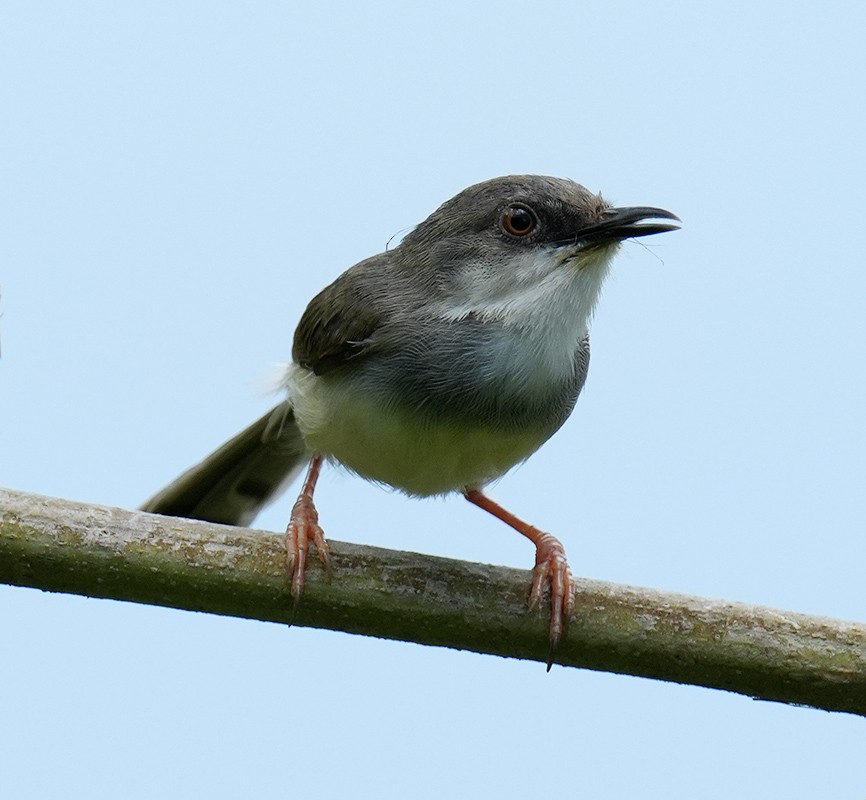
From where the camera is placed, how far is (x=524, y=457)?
453 cm

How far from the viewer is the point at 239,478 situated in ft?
19.0

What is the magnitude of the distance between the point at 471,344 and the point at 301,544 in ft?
2.99

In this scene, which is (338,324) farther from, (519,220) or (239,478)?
(239,478)

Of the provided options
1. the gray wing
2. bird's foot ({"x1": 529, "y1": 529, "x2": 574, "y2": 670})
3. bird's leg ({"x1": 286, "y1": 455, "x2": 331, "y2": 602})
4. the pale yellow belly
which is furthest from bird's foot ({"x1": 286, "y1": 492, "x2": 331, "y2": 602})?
the gray wing

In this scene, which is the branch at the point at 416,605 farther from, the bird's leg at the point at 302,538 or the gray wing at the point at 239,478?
the gray wing at the point at 239,478

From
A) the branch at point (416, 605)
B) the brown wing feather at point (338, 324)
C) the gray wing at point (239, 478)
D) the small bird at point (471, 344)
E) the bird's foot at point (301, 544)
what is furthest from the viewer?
the gray wing at point (239, 478)

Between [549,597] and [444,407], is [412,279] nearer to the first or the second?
[444,407]

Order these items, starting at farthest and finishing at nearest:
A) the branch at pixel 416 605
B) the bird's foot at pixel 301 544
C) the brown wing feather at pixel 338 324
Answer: the brown wing feather at pixel 338 324 < the bird's foot at pixel 301 544 < the branch at pixel 416 605

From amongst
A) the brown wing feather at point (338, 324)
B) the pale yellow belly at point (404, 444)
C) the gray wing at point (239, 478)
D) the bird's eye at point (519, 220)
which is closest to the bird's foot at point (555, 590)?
the pale yellow belly at point (404, 444)

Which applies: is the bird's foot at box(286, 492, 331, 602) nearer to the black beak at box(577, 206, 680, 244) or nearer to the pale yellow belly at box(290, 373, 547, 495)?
the pale yellow belly at box(290, 373, 547, 495)

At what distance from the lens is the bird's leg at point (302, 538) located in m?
3.93

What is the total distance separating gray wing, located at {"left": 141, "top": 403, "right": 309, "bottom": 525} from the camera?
5699 millimetres

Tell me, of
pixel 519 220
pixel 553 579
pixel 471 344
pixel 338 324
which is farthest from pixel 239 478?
pixel 519 220

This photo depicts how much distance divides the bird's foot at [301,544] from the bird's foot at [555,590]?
728 millimetres
